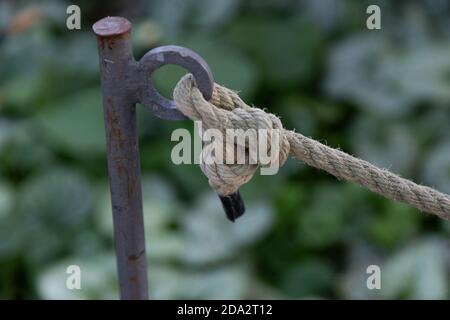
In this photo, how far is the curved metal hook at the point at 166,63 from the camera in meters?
0.77

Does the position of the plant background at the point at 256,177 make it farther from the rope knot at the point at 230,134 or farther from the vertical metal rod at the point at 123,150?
the rope knot at the point at 230,134

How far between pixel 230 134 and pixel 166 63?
10 cm

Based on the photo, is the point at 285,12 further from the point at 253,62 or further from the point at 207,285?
the point at 207,285

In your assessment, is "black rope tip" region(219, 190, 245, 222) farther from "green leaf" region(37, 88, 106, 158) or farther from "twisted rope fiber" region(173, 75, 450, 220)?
"green leaf" region(37, 88, 106, 158)

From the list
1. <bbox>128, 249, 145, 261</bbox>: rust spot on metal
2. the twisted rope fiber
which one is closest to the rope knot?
the twisted rope fiber

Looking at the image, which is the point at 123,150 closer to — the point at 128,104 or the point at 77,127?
the point at 128,104

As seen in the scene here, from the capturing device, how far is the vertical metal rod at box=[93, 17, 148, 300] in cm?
80

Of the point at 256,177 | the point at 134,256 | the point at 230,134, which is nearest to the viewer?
the point at 230,134

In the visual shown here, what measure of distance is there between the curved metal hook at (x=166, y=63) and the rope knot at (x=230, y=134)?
0.01m

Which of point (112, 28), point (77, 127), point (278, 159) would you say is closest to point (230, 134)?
point (278, 159)

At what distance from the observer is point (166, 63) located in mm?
786

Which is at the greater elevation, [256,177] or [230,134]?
[256,177]
